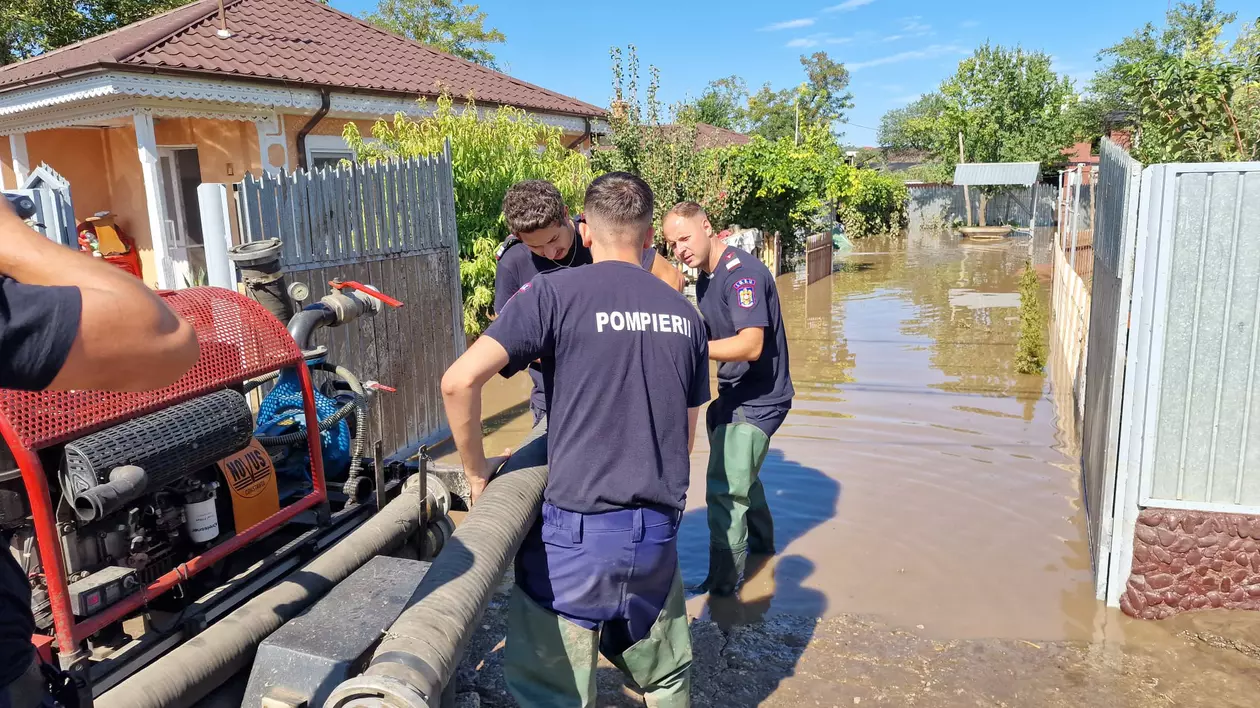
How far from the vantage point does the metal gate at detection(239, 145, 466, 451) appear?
17.2 feet

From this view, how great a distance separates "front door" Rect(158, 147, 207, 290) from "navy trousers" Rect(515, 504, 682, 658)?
9.59 meters

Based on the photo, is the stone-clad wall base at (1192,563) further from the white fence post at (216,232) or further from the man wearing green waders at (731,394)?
the white fence post at (216,232)

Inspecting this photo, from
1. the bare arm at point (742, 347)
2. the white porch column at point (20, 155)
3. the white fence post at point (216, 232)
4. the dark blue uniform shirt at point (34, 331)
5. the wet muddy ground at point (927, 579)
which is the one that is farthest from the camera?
the white porch column at point (20, 155)

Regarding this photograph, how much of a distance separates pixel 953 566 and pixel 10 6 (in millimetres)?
20185

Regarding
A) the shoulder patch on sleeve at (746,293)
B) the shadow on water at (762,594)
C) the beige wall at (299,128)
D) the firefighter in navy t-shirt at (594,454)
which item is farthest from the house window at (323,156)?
the firefighter in navy t-shirt at (594,454)

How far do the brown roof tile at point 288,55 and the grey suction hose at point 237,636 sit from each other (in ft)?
24.8

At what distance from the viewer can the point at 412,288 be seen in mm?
6520

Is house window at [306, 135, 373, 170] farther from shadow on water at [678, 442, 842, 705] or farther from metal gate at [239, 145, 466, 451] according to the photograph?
shadow on water at [678, 442, 842, 705]

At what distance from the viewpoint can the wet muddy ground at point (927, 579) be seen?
356 cm

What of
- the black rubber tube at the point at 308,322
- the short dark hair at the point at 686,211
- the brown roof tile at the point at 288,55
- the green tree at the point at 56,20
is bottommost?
the black rubber tube at the point at 308,322

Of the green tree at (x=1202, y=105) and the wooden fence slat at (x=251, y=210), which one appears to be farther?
the green tree at (x=1202, y=105)

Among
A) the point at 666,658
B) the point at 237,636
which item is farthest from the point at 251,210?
the point at 666,658

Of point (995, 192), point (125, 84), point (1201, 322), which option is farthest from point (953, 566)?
point (995, 192)

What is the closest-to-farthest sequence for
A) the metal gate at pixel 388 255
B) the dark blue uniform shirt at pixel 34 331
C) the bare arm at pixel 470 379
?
the dark blue uniform shirt at pixel 34 331, the bare arm at pixel 470 379, the metal gate at pixel 388 255
